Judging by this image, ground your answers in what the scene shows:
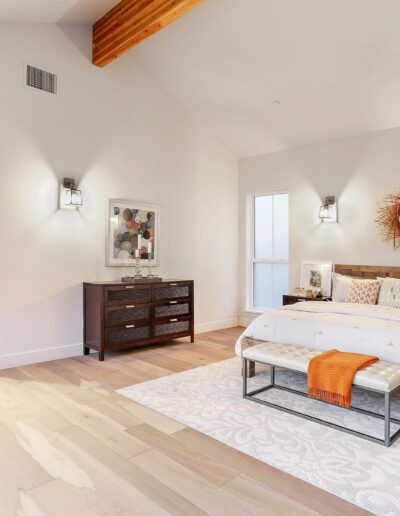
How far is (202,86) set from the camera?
214 inches

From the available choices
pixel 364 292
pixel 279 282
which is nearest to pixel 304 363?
pixel 364 292

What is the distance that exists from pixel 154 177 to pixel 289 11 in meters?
2.63

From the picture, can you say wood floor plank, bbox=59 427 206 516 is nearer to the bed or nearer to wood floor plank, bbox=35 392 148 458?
wood floor plank, bbox=35 392 148 458

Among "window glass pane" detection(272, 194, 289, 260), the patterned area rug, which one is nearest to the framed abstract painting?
the patterned area rug

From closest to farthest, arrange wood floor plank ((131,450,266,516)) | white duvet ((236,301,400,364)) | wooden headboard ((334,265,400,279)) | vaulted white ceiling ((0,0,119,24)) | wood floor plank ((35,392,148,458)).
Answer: wood floor plank ((131,450,266,516)) → wood floor plank ((35,392,148,458)) → white duvet ((236,301,400,364)) → vaulted white ceiling ((0,0,119,24)) → wooden headboard ((334,265,400,279))

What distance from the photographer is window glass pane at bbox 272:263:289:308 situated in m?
6.38

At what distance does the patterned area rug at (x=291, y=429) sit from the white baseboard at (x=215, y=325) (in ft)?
6.82

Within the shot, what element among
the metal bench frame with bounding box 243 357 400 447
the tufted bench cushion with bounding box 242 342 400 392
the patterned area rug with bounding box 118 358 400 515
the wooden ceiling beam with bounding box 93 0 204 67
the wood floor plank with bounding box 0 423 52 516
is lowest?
the wood floor plank with bounding box 0 423 52 516

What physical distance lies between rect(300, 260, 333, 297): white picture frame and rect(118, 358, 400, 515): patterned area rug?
1.87 metres

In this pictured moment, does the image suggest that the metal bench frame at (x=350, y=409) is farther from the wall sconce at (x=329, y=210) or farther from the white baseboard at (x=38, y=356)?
the wall sconce at (x=329, y=210)

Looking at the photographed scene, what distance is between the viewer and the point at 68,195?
4691 millimetres

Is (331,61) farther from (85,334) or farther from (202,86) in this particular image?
(85,334)

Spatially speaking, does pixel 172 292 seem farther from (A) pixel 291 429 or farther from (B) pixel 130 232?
(A) pixel 291 429

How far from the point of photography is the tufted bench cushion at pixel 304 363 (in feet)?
8.83
